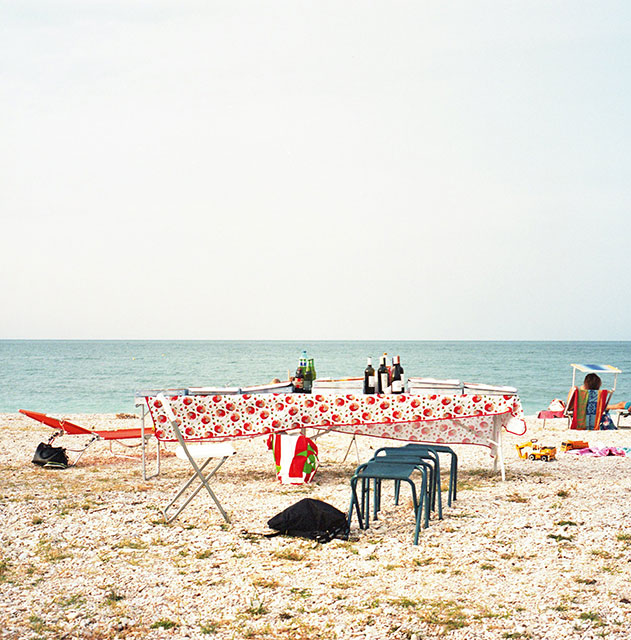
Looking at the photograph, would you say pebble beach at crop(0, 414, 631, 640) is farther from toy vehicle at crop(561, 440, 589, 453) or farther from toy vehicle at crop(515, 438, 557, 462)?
toy vehicle at crop(561, 440, 589, 453)

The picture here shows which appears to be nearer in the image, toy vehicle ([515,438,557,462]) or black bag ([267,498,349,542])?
black bag ([267,498,349,542])

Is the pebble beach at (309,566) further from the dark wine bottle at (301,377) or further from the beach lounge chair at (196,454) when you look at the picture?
the dark wine bottle at (301,377)

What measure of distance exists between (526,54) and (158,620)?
1618 centimetres

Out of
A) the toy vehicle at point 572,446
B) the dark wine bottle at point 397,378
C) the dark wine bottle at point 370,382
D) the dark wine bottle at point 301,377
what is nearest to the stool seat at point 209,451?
the dark wine bottle at point 301,377

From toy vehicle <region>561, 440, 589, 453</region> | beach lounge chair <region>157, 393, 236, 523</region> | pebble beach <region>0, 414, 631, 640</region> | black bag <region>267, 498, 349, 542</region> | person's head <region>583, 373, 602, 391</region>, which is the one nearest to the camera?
pebble beach <region>0, 414, 631, 640</region>

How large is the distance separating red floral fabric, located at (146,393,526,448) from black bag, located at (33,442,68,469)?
1.88m

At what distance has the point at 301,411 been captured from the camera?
4902mm

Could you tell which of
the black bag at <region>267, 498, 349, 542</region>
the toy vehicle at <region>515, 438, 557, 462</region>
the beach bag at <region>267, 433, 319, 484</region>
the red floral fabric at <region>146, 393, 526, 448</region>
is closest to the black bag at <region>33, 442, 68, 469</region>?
the red floral fabric at <region>146, 393, 526, 448</region>

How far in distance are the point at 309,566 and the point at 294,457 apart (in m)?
1.94

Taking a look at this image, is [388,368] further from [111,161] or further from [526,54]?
[111,161]

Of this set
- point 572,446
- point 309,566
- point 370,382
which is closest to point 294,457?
point 370,382

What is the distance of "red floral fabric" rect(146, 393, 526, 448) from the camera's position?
4855 mm

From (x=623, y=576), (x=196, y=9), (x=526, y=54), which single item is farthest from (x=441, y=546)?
(x=526, y=54)

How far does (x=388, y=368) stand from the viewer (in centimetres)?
509
